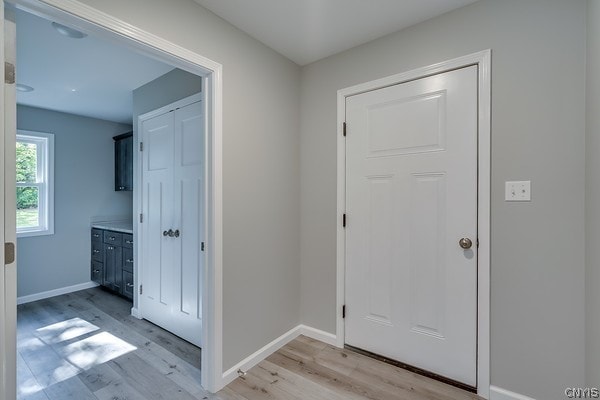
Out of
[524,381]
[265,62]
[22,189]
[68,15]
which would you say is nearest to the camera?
[68,15]

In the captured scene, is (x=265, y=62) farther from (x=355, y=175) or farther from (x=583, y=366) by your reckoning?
(x=583, y=366)

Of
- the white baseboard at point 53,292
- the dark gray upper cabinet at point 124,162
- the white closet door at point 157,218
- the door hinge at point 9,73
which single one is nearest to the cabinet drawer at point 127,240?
the white closet door at point 157,218

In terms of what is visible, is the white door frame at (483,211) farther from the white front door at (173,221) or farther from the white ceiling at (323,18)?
the white front door at (173,221)

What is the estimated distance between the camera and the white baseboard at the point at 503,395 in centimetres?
159

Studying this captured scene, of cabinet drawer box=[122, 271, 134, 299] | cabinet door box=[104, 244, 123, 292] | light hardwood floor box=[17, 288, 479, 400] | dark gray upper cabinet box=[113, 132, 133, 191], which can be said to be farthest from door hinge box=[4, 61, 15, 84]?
dark gray upper cabinet box=[113, 132, 133, 191]

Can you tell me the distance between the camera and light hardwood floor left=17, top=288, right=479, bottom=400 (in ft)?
5.77

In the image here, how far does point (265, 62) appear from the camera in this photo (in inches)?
85.7

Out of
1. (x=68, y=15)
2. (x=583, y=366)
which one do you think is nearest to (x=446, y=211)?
(x=583, y=366)

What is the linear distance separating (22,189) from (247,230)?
3.45 meters

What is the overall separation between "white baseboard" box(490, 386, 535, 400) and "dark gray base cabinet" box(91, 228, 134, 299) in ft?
11.3

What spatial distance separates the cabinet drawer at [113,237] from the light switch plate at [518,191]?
3.85 metres

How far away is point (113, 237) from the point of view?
354 cm

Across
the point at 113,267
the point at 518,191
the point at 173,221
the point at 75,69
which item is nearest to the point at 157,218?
the point at 173,221

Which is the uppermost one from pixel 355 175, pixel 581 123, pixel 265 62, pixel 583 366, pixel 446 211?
pixel 265 62
